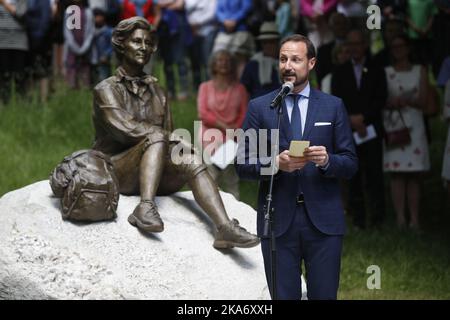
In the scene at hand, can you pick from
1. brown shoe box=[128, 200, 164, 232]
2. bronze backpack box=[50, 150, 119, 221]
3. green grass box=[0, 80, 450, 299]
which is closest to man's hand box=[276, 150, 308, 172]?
brown shoe box=[128, 200, 164, 232]

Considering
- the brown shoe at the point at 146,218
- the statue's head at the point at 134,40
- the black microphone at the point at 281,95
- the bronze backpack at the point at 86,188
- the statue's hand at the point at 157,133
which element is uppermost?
the statue's head at the point at 134,40

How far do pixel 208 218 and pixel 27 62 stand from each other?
6.52 metres

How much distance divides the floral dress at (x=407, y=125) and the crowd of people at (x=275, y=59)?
0.01 m

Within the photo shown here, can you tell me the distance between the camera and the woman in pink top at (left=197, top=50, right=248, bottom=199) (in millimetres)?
12172

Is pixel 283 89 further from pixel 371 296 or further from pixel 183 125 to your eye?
pixel 183 125

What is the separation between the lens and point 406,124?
12258mm

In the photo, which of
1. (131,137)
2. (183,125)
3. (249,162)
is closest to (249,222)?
(131,137)

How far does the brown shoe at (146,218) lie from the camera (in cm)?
842

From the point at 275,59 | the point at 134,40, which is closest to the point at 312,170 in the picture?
the point at 134,40

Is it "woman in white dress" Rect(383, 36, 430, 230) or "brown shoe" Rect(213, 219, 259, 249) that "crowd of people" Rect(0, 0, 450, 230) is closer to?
"woman in white dress" Rect(383, 36, 430, 230)

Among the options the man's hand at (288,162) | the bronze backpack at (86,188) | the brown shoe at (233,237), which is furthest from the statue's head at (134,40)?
the man's hand at (288,162)

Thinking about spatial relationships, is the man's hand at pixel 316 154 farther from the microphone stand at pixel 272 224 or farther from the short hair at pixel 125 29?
the short hair at pixel 125 29

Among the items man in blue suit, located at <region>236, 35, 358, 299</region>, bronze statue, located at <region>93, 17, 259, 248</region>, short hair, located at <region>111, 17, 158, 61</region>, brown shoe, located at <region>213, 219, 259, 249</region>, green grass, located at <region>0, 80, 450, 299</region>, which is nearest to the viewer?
man in blue suit, located at <region>236, 35, 358, 299</region>

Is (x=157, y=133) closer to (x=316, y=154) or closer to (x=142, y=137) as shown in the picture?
(x=142, y=137)
